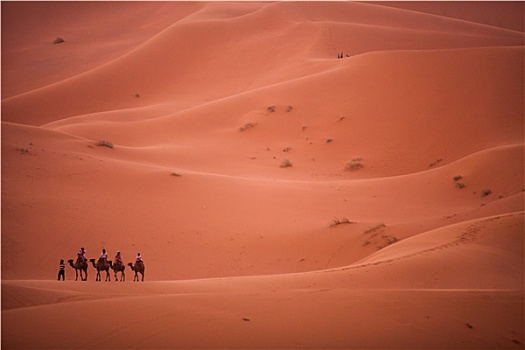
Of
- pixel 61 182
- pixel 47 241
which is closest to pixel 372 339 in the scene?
pixel 47 241

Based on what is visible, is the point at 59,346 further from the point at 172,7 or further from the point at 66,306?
the point at 172,7

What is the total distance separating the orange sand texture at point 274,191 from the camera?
6.71 metres

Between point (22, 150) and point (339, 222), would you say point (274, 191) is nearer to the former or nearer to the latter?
point (339, 222)

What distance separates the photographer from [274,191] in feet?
59.6

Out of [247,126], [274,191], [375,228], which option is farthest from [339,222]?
[247,126]

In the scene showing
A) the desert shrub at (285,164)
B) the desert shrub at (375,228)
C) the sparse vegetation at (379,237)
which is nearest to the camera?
the sparse vegetation at (379,237)

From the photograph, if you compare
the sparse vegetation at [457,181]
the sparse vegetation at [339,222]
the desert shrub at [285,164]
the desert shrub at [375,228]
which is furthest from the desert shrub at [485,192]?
the desert shrub at [285,164]

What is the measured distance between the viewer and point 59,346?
18.6ft

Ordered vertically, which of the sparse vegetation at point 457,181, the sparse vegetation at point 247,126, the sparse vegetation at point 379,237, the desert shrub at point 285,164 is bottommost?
the sparse vegetation at point 379,237

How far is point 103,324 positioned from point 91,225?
28.3ft

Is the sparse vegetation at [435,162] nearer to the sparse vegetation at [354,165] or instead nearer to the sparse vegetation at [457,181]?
the sparse vegetation at [354,165]

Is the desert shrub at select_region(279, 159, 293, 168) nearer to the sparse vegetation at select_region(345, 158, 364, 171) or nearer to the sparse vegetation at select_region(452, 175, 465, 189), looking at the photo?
the sparse vegetation at select_region(345, 158, 364, 171)

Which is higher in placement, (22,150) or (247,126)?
(247,126)

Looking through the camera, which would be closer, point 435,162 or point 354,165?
point 435,162
